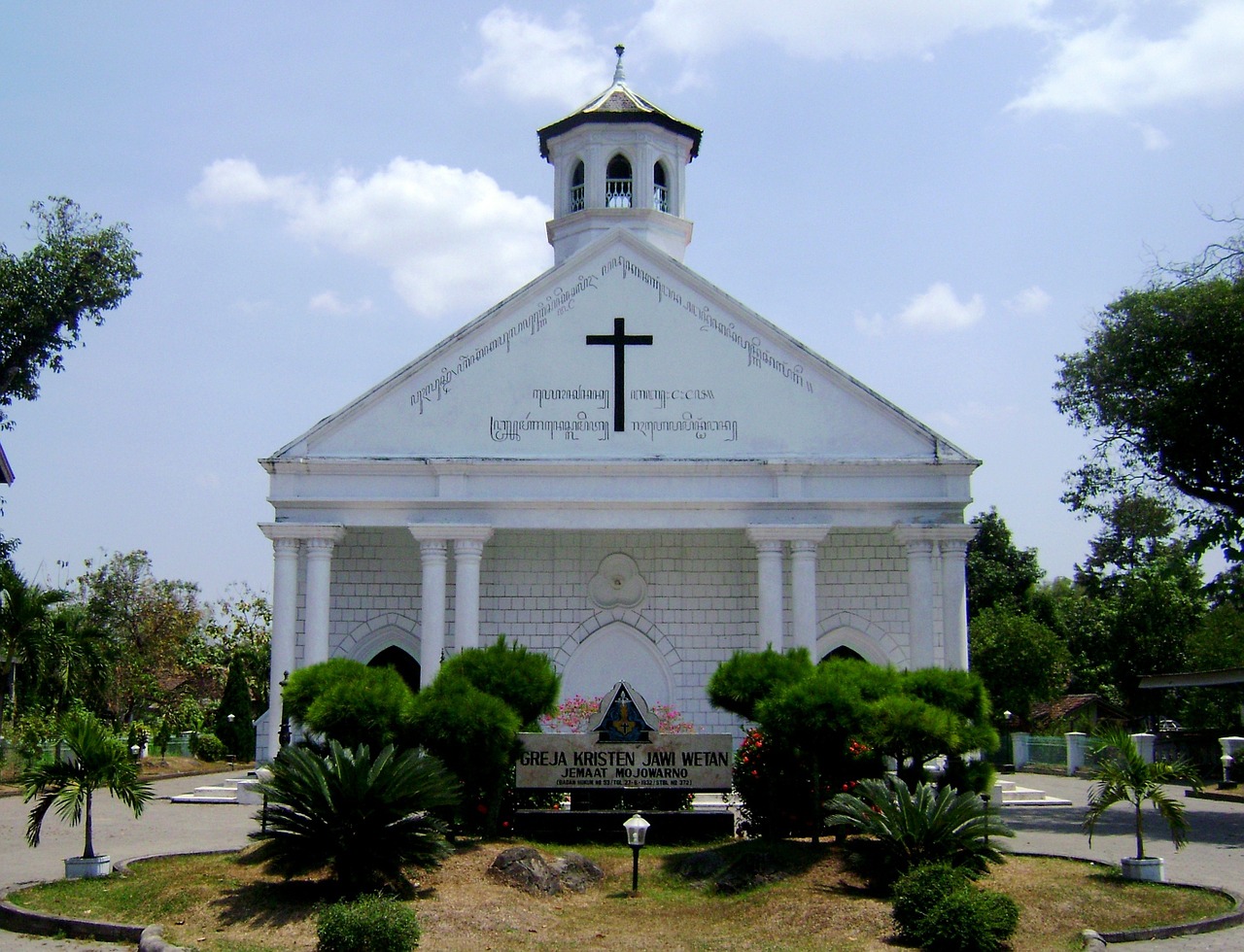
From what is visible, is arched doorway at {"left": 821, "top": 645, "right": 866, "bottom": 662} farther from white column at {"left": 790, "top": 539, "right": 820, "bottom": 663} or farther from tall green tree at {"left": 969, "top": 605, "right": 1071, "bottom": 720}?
tall green tree at {"left": 969, "top": 605, "right": 1071, "bottom": 720}

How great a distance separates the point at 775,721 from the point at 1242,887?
585 centimetres

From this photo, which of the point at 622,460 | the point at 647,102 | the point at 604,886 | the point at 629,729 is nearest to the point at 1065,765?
the point at 622,460

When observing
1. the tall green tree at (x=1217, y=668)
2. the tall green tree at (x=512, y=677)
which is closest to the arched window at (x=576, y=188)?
the tall green tree at (x=512, y=677)

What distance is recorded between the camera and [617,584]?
27.3 meters

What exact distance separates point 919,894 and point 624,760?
5903mm

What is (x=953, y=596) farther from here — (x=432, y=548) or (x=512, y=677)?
(x=512, y=677)

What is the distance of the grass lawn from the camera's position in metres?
11.7

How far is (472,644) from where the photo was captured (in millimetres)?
24438

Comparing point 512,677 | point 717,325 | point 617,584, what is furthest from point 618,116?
point 512,677

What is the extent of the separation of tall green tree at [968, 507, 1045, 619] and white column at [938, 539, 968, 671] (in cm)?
3298

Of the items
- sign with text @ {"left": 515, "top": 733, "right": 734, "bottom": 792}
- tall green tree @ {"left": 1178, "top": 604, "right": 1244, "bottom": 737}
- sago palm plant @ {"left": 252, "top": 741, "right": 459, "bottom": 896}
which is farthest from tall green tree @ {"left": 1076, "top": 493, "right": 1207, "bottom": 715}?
sago palm plant @ {"left": 252, "top": 741, "right": 459, "bottom": 896}

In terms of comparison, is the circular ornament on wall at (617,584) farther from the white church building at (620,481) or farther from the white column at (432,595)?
the white column at (432,595)

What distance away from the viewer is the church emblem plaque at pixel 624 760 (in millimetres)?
16828

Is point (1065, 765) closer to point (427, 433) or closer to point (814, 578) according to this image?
point (814, 578)
